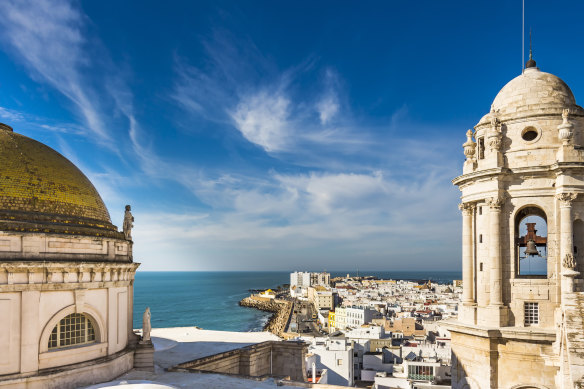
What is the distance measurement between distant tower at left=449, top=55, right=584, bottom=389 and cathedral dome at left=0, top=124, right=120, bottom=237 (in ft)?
56.0

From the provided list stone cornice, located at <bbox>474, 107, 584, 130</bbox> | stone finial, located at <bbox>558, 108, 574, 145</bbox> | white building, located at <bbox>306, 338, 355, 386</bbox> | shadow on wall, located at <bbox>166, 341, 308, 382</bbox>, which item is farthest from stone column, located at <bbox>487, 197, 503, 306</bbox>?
white building, located at <bbox>306, 338, 355, 386</bbox>

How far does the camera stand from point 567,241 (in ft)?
57.9

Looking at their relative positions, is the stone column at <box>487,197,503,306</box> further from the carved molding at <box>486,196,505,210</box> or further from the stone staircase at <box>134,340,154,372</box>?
the stone staircase at <box>134,340,154,372</box>

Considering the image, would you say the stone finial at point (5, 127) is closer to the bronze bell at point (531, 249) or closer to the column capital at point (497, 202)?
the column capital at point (497, 202)

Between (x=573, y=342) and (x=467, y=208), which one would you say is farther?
(x=467, y=208)

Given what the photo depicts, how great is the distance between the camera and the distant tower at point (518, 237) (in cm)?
1775

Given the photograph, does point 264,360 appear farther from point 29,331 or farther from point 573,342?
point 573,342

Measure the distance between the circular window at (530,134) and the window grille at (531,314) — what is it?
255 inches

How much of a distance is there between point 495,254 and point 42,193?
1914 centimetres

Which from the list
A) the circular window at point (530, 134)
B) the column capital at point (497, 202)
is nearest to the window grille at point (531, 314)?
the column capital at point (497, 202)

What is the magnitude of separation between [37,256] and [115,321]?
5.33 meters

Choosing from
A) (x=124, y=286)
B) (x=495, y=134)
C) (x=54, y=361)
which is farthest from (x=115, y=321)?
(x=495, y=134)

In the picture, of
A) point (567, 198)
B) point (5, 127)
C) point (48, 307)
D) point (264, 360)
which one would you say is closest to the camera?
point (567, 198)

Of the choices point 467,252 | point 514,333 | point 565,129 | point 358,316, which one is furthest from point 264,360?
point 358,316
